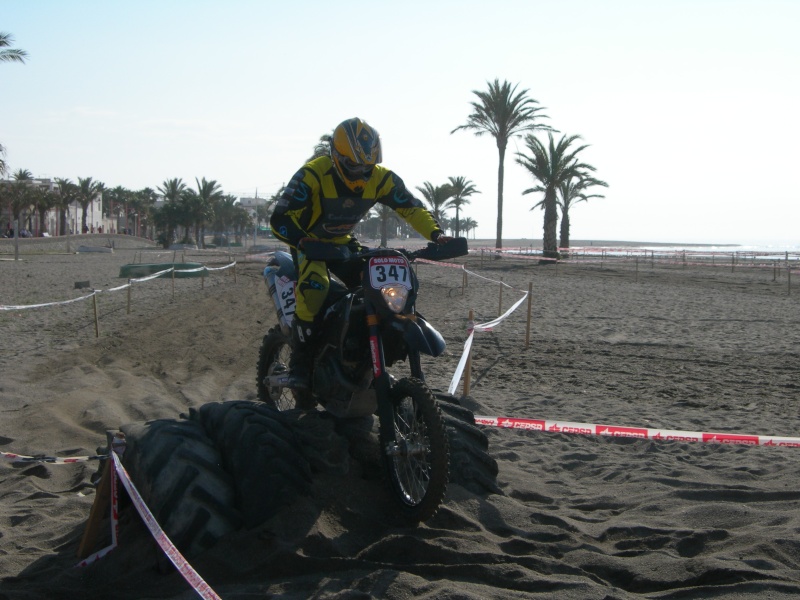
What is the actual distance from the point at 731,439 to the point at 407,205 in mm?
3182

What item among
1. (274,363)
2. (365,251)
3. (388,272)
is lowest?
(274,363)

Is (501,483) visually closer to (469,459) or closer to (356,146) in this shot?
(469,459)

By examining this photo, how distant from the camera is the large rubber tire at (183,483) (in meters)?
4.07

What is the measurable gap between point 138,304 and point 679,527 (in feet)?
46.8

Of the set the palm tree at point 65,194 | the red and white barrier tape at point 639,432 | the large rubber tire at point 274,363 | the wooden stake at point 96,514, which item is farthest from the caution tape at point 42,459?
the palm tree at point 65,194

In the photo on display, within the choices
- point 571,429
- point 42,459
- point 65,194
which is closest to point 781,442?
point 571,429

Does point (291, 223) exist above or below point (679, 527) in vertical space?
above

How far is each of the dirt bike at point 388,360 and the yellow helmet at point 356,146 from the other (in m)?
0.52

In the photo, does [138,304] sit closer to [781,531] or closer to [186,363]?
[186,363]

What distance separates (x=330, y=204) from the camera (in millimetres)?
5387

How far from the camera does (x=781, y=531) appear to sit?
4270 millimetres

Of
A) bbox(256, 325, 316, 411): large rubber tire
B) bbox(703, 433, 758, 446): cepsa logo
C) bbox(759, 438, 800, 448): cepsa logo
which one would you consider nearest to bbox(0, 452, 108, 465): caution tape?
bbox(256, 325, 316, 411): large rubber tire

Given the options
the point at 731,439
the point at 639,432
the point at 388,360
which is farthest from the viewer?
the point at 639,432

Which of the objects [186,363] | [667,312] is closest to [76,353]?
[186,363]
